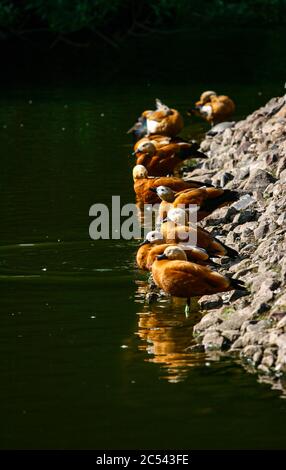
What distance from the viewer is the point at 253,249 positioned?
507 inches

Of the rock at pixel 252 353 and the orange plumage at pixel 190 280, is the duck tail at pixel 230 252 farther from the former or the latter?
the rock at pixel 252 353

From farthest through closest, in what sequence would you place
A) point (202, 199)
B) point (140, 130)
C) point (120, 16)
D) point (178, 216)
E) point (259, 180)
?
point (120, 16), point (140, 130), point (259, 180), point (202, 199), point (178, 216)

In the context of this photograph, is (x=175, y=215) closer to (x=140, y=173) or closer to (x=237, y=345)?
(x=237, y=345)

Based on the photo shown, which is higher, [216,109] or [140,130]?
[216,109]

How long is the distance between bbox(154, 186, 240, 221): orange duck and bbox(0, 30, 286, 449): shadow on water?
721 mm

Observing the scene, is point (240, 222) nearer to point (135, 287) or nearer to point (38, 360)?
point (135, 287)

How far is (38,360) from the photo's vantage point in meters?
10.5

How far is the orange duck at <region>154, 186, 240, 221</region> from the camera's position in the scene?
569 inches

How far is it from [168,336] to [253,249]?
86.9 inches

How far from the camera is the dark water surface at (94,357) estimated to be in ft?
29.0

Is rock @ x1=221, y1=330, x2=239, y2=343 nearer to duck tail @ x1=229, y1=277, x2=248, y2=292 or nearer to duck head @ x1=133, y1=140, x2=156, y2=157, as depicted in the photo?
duck tail @ x1=229, y1=277, x2=248, y2=292

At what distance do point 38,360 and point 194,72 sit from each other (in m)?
24.7

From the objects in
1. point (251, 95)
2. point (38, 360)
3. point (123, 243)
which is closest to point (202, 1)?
point (251, 95)

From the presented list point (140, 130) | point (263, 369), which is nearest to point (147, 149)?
point (140, 130)
